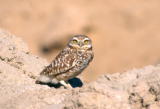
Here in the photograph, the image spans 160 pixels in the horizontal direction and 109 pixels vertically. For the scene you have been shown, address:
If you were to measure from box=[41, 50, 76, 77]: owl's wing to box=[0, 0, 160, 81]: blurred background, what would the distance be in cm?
1156

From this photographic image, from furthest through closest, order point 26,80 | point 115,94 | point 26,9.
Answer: point 26,9 → point 26,80 → point 115,94

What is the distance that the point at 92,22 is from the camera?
26594 millimetres

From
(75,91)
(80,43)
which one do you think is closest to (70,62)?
(80,43)

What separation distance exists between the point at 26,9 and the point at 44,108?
65.6 feet

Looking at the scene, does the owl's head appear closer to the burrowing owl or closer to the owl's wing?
the burrowing owl

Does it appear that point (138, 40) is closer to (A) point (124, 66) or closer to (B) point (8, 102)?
(A) point (124, 66)

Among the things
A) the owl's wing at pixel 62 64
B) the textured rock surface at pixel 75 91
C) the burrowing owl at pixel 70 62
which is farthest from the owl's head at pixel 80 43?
the textured rock surface at pixel 75 91

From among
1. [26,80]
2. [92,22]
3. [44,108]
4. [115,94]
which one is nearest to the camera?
[115,94]

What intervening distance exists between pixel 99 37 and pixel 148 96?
1774 centimetres

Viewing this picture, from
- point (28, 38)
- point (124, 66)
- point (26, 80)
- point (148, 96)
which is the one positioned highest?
point (28, 38)

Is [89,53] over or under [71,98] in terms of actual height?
over

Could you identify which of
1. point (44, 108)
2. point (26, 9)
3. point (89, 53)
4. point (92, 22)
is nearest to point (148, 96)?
point (44, 108)

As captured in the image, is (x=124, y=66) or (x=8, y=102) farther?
(x=124, y=66)

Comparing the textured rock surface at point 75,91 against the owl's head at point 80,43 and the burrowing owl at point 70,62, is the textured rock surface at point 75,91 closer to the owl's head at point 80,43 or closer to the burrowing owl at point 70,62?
the burrowing owl at point 70,62
